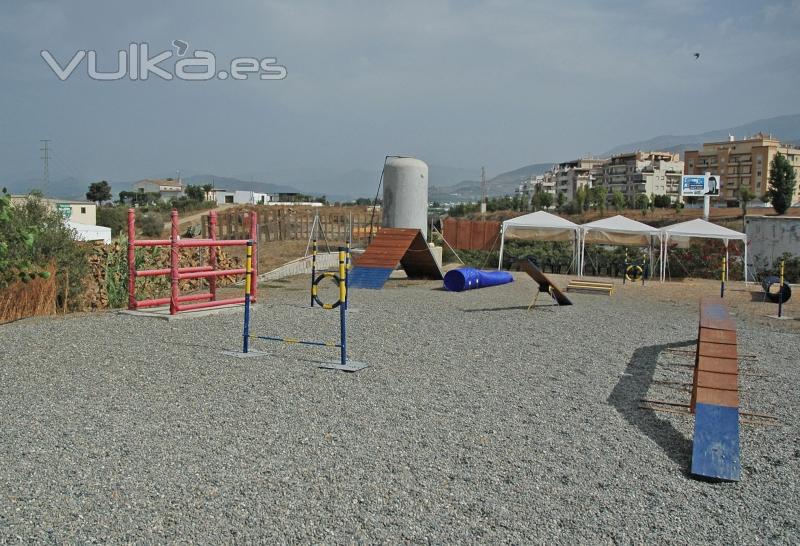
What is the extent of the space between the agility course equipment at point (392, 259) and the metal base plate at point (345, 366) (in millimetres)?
9942

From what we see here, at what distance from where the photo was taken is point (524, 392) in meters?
7.39

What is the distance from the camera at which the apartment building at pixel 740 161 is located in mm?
127000

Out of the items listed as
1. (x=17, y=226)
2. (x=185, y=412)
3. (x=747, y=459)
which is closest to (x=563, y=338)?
(x=747, y=459)

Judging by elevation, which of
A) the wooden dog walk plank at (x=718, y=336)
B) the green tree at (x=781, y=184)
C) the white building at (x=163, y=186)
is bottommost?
the wooden dog walk plank at (x=718, y=336)

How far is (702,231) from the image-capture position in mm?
25594

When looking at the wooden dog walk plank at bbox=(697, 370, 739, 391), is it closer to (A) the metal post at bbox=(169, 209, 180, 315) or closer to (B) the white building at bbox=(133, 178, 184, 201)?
(A) the metal post at bbox=(169, 209, 180, 315)

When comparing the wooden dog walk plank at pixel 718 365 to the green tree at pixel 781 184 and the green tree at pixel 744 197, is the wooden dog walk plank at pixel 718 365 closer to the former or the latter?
the green tree at pixel 744 197

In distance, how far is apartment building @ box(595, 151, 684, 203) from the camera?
481 feet

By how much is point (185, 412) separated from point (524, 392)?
3.29m

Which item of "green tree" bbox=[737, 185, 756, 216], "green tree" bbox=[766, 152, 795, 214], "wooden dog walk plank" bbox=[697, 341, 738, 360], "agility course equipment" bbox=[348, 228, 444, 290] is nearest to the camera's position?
"wooden dog walk plank" bbox=[697, 341, 738, 360]

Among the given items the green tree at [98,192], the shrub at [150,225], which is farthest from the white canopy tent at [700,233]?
the green tree at [98,192]

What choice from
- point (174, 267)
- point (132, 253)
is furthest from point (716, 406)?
point (132, 253)

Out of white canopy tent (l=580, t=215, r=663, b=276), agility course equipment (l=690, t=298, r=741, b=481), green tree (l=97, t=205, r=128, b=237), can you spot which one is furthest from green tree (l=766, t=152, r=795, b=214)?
agility course equipment (l=690, t=298, r=741, b=481)

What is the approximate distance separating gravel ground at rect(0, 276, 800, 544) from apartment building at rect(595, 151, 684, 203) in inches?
5485
